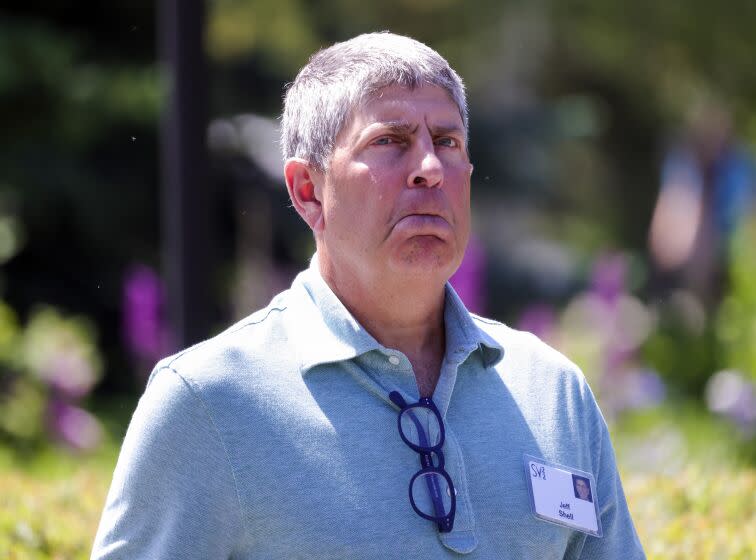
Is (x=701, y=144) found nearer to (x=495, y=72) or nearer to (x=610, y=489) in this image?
(x=495, y=72)

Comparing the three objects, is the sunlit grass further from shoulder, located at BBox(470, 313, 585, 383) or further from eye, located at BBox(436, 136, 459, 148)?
eye, located at BBox(436, 136, 459, 148)

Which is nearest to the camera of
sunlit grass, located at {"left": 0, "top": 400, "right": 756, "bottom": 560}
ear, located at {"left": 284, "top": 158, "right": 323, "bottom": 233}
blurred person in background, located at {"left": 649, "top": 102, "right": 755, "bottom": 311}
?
ear, located at {"left": 284, "top": 158, "right": 323, "bottom": 233}

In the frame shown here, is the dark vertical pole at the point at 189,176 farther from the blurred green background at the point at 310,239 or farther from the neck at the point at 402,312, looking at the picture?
the neck at the point at 402,312

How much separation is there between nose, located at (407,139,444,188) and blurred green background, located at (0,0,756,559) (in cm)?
137

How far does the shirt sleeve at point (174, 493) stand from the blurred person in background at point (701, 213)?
1160 cm

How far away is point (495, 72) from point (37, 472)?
12.3 m

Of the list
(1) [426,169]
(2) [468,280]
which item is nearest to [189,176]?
(1) [426,169]

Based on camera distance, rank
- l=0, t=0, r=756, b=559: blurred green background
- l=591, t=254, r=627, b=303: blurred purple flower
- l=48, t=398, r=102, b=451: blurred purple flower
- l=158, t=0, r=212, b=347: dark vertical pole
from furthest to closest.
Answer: l=591, t=254, r=627, b=303: blurred purple flower < l=48, t=398, r=102, b=451: blurred purple flower < l=0, t=0, r=756, b=559: blurred green background < l=158, t=0, r=212, b=347: dark vertical pole

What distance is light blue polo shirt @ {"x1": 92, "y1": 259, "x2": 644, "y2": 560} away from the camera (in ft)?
6.35

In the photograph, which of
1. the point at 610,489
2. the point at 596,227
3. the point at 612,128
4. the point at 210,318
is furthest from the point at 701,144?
the point at 610,489

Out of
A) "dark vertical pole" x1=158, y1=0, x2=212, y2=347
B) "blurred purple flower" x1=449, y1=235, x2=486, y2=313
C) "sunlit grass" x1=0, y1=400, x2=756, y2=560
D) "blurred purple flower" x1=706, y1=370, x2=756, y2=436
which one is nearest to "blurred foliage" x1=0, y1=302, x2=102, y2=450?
"blurred purple flower" x1=449, y1=235, x2=486, y2=313

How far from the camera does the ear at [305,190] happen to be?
7.41 feet

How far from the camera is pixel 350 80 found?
2162mm

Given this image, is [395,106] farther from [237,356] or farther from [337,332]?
[237,356]
